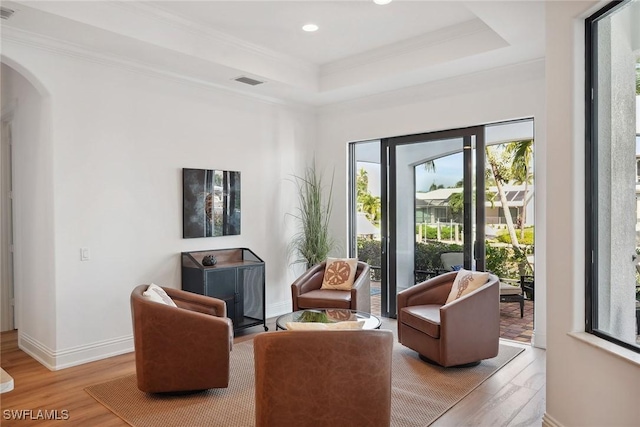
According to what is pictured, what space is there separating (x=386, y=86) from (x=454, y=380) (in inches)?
127

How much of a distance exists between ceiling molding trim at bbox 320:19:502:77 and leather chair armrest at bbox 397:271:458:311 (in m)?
2.23

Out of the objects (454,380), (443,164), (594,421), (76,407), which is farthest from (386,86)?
(76,407)

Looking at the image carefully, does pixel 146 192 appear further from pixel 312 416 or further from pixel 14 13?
pixel 312 416

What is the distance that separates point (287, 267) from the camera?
19.5 ft

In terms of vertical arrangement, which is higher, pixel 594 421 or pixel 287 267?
pixel 287 267

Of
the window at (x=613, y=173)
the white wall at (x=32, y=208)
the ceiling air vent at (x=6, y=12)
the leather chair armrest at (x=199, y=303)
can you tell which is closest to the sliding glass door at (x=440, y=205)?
the window at (x=613, y=173)

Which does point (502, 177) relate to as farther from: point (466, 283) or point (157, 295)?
point (157, 295)

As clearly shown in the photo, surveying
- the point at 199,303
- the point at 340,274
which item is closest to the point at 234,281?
the point at 199,303

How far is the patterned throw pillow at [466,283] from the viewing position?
13.0ft

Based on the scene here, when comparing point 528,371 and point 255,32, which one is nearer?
point 528,371

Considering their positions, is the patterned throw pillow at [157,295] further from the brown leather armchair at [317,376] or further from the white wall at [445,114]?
the white wall at [445,114]

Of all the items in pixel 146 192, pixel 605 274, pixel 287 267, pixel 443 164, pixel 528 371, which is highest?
pixel 443 164

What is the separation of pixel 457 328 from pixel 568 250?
1.37m

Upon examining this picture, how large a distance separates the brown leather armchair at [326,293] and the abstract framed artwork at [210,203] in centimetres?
102
